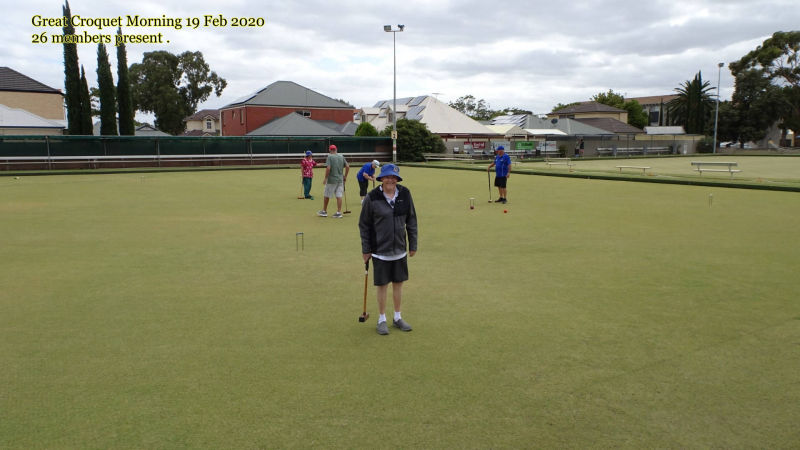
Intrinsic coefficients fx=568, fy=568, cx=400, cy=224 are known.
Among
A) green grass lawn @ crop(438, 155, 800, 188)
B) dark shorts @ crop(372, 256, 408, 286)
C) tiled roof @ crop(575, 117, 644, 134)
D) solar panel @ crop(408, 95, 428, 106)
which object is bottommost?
dark shorts @ crop(372, 256, 408, 286)

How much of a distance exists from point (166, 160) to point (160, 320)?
3496 centimetres

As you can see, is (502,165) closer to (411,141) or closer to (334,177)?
(334,177)

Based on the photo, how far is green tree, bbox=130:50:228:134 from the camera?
7656cm

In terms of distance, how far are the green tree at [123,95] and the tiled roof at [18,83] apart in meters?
8.54

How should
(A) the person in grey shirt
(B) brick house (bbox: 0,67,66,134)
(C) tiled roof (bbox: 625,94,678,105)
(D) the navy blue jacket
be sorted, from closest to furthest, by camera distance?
(D) the navy blue jacket < (A) the person in grey shirt < (B) brick house (bbox: 0,67,66,134) < (C) tiled roof (bbox: 625,94,678,105)

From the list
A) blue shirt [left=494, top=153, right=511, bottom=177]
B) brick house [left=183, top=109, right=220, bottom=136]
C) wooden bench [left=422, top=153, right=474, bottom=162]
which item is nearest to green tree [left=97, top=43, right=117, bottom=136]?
wooden bench [left=422, top=153, right=474, bottom=162]

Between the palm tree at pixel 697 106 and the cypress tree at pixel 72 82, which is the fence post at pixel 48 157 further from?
the palm tree at pixel 697 106

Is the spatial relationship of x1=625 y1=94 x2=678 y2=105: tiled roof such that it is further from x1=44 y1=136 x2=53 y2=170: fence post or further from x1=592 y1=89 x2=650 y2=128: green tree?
x1=44 y1=136 x2=53 y2=170: fence post

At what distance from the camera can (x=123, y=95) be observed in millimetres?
50062

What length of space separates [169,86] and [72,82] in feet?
114

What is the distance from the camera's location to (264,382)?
177 inches

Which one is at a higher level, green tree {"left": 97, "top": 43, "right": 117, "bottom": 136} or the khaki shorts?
green tree {"left": 97, "top": 43, "right": 117, "bottom": 136}

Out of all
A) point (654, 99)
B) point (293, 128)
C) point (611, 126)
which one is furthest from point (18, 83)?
point (654, 99)

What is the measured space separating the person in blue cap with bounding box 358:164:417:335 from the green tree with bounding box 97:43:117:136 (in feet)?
159
